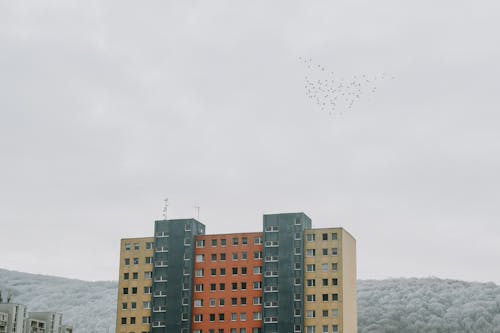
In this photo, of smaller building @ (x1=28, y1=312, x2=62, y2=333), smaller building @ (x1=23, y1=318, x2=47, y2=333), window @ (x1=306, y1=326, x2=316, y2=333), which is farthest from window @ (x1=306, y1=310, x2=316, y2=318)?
smaller building @ (x1=28, y1=312, x2=62, y2=333)

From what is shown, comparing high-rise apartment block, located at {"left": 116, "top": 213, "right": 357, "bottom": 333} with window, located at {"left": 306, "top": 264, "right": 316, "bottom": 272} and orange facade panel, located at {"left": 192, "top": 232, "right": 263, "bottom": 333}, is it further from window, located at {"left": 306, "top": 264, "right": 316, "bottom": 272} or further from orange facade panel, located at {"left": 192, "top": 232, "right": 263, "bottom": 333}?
orange facade panel, located at {"left": 192, "top": 232, "right": 263, "bottom": 333}

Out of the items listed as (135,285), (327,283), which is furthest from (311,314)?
(135,285)

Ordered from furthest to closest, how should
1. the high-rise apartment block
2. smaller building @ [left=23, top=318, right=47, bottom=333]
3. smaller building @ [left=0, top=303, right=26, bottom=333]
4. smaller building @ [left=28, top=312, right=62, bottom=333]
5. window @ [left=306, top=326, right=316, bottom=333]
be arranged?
smaller building @ [left=28, top=312, right=62, bottom=333], smaller building @ [left=23, top=318, right=47, bottom=333], smaller building @ [left=0, top=303, right=26, bottom=333], the high-rise apartment block, window @ [left=306, top=326, right=316, bottom=333]

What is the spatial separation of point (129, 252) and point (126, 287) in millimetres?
6390

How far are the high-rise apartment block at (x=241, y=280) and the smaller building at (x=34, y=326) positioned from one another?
23276 millimetres

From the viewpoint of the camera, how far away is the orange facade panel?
13612 cm

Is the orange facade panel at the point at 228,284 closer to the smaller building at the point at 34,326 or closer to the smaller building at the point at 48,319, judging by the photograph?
the smaller building at the point at 34,326

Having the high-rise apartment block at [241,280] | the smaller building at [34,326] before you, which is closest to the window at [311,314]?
the high-rise apartment block at [241,280]

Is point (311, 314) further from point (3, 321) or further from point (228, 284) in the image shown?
point (3, 321)

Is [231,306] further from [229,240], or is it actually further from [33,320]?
[33,320]

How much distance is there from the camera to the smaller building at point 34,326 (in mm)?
153625

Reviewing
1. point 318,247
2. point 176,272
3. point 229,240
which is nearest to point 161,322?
point 176,272

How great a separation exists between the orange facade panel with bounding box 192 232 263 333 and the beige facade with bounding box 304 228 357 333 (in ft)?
28.9

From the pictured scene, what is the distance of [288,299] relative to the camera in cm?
13325
